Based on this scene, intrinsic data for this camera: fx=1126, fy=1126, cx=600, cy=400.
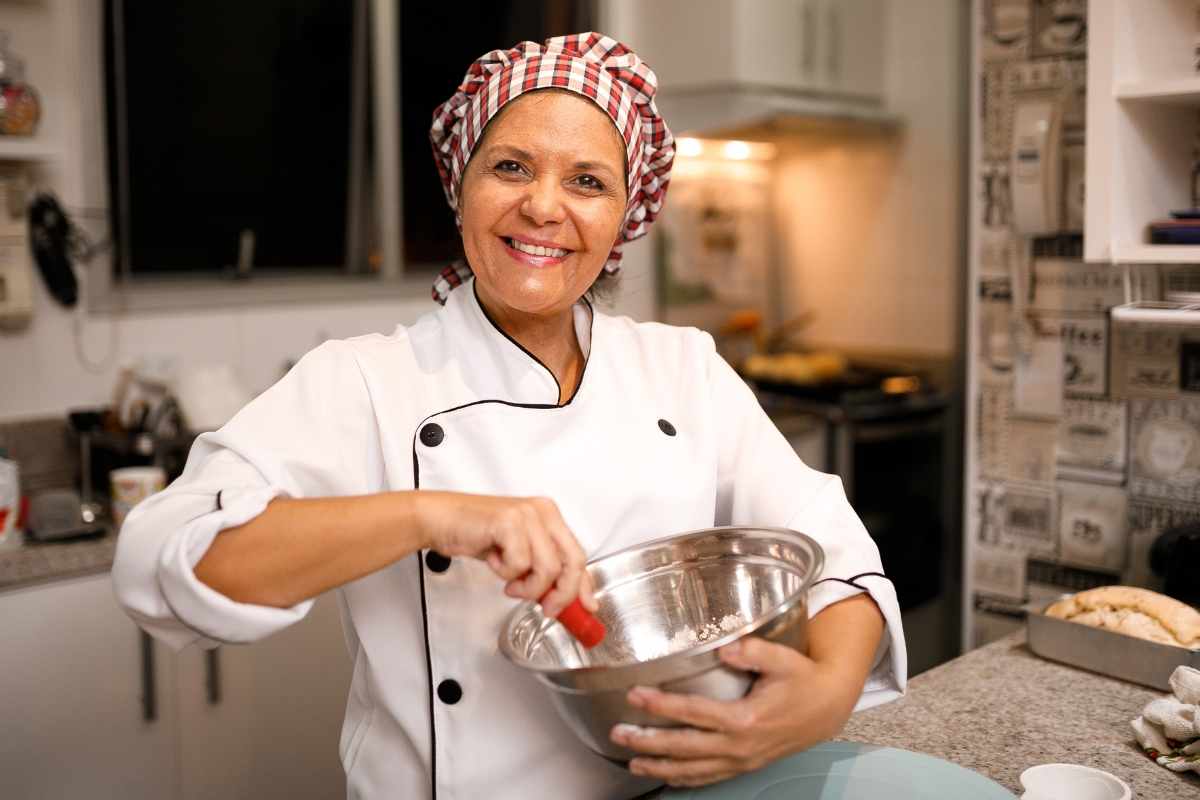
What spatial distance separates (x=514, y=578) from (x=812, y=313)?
3.27m

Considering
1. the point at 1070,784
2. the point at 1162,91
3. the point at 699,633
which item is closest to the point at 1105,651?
the point at 1070,784

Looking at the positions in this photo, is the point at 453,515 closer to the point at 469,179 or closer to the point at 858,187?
the point at 469,179

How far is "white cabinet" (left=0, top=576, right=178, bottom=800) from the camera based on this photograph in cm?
200

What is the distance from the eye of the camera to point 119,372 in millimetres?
2598

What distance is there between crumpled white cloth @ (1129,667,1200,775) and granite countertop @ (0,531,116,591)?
1.72m

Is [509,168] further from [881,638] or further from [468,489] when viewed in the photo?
[881,638]

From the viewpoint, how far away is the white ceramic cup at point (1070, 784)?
3.59ft

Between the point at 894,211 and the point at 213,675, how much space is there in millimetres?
2624

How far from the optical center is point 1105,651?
4.87 feet

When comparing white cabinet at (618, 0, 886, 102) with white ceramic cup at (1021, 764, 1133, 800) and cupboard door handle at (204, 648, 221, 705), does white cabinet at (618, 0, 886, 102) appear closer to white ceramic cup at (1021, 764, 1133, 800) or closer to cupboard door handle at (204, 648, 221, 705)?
cupboard door handle at (204, 648, 221, 705)

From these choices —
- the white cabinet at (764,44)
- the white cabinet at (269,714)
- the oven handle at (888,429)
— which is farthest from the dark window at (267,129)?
the oven handle at (888,429)

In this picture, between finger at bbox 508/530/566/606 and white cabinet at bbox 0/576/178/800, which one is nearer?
finger at bbox 508/530/566/606

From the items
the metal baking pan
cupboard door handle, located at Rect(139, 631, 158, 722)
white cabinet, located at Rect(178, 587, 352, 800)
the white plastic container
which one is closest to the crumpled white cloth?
the metal baking pan

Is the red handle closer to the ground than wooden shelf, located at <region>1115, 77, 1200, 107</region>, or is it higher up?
closer to the ground
